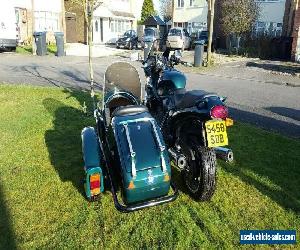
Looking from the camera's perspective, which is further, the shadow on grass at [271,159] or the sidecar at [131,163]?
the shadow on grass at [271,159]

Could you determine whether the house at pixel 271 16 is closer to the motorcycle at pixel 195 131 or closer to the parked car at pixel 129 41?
the parked car at pixel 129 41

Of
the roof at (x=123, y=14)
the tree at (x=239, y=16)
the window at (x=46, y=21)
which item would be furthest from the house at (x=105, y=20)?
the tree at (x=239, y=16)

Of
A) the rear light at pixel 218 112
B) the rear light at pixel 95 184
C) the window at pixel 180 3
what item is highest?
the window at pixel 180 3

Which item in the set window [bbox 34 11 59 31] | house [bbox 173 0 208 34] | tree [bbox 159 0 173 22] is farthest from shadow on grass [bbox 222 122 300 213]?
tree [bbox 159 0 173 22]

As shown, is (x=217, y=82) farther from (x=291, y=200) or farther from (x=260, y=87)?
(x=291, y=200)

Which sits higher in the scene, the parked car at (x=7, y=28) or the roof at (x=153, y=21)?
the roof at (x=153, y=21)

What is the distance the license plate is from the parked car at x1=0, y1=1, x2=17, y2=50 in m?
19.6

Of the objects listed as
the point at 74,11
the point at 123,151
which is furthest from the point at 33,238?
the point at 74,11

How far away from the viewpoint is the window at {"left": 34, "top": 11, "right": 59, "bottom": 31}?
2691 cm

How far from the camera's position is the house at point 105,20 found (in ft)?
102

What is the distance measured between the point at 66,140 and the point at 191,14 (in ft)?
102

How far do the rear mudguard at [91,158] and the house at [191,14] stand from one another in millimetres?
30839

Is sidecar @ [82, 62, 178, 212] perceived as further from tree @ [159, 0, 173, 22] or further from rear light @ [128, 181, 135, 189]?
tree @ [159, 0, 173, 22]

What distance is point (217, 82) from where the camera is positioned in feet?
40.4
